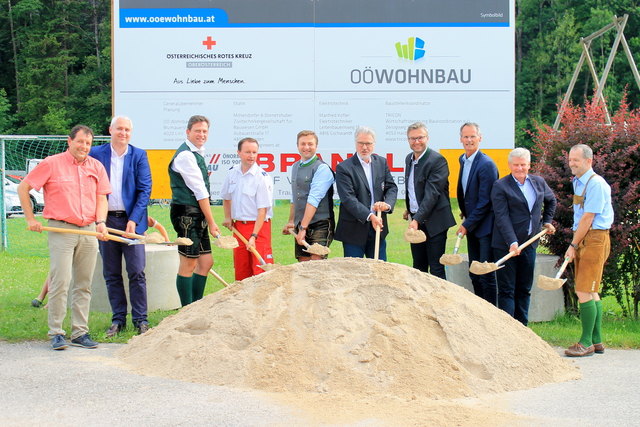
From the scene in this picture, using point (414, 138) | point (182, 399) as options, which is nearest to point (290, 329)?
point (182, 399)

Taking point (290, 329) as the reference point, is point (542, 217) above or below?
above

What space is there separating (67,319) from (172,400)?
348 cm

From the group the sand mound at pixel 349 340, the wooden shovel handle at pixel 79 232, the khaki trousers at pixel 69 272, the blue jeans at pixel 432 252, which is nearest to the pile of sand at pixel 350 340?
the sand mound at pixel 349 340

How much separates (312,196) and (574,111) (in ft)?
10.4

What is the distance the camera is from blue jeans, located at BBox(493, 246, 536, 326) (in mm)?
7637

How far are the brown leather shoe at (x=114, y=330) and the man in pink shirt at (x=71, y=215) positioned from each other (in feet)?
Result: 1.11

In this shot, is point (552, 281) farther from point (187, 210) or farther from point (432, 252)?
point (187, 210)

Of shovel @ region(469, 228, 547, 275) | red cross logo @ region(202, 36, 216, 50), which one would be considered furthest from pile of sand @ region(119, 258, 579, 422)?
red cross logo @ region(202, 36, 216, 50)

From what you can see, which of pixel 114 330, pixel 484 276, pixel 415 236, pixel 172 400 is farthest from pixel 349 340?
pixel 114 330

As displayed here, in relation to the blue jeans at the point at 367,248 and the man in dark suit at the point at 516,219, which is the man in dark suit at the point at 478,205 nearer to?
the man in dark suit at the point at 516,219

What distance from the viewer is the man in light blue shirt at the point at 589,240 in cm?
705

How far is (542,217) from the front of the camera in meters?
7.98

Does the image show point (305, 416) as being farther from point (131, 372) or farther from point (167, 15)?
point (167, 15)

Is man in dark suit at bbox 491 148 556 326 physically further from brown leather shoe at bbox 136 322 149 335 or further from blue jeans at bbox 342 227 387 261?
brown leather shoe at bbox 136 322 149 335
